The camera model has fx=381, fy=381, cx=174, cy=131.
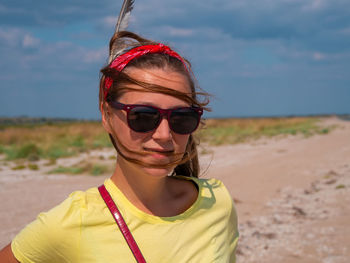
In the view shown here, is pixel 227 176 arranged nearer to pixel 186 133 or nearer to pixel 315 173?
pixel 315 173

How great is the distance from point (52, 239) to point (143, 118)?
0.45m

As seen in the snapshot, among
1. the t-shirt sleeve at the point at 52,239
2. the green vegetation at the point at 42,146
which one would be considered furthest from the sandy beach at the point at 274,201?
the green vegetation at the point at 42,146

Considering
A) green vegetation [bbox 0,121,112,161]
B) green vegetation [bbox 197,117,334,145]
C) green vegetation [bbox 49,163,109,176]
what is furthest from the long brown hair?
green vegetation [bbox 197,117,334,145]

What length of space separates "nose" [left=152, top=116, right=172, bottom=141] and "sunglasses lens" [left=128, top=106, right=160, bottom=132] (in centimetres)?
2

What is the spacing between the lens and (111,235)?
3.79ft

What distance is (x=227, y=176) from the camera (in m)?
9.08

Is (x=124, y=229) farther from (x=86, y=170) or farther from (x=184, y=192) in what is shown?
(x=86, y=170)

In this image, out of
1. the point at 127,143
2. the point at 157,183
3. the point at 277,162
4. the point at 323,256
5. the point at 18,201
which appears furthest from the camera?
the point at 277,162

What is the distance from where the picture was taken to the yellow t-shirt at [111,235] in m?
1.12

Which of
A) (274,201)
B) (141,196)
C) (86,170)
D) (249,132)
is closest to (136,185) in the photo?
(141,196)

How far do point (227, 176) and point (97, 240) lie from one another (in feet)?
26.6

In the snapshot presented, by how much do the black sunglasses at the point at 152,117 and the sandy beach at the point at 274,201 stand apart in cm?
47

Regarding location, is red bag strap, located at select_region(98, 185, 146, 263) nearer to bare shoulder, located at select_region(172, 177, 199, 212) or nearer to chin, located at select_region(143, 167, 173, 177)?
chin, located at select_region(143, 167, 173, 177)

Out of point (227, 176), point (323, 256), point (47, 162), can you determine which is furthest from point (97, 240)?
point (47, 162)
